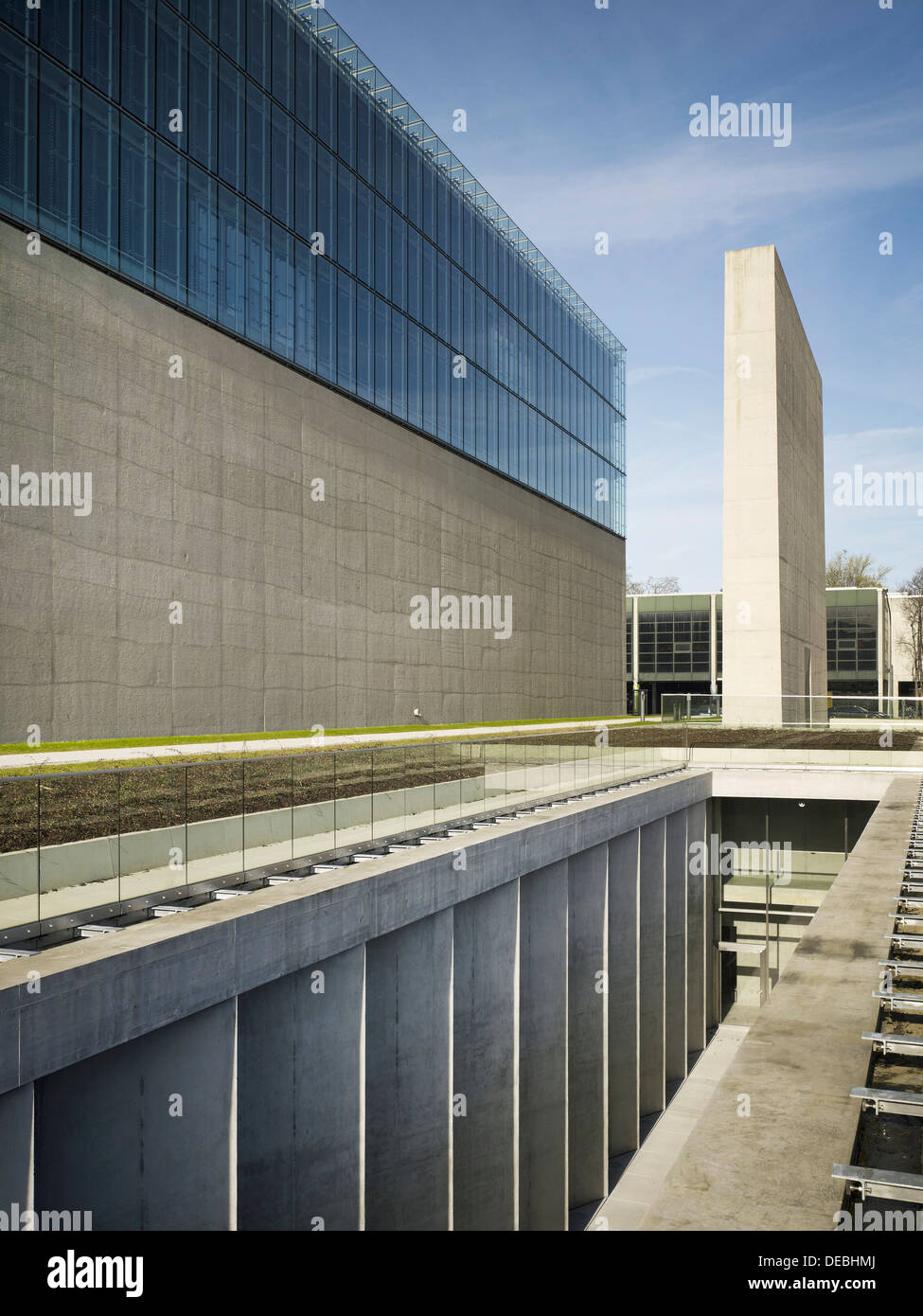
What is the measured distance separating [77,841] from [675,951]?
1858 centimetres

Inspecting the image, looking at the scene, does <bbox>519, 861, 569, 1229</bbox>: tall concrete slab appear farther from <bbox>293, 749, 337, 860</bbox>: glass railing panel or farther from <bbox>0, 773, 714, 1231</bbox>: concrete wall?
<bbox>293, 749, 337, 860</bbox>: glass railing panel

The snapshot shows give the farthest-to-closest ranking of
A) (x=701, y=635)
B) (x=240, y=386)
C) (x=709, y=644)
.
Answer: (x=701, y=635)
(x=709, y=644)
(x=240, y=386)

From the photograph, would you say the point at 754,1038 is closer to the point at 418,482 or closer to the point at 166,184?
the point at 166,184

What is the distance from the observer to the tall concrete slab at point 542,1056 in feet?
49.5

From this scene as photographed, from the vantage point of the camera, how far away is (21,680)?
73.0 feet

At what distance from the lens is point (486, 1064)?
13.9 meters

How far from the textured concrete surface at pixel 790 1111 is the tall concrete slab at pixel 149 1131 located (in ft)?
15.9

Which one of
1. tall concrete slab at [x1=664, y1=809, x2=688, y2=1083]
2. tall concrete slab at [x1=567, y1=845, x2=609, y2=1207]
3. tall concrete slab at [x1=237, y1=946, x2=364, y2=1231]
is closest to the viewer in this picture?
tall concrete slab at [x1=237, y1=946, x2=364, y2=1231]

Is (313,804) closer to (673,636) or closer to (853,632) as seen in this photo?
(673,636)

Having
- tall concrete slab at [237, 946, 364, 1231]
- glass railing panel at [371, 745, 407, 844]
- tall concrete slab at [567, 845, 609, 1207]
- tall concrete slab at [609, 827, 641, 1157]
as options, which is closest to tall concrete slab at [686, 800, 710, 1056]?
tall concrete slab at [609, 827, 641, 1157]

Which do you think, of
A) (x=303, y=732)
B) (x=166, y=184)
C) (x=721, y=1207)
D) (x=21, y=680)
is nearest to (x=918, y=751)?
(x=303, y=732)

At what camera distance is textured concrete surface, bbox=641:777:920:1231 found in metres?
3.68

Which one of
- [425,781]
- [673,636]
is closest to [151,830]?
[425,781]

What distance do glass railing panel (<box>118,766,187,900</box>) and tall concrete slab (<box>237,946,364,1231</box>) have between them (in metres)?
1.38
